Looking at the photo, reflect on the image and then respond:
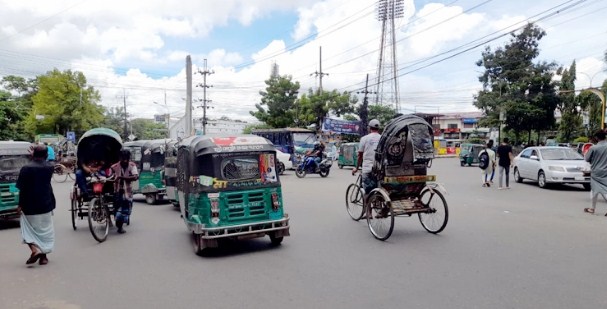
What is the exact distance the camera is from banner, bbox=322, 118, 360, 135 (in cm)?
4231

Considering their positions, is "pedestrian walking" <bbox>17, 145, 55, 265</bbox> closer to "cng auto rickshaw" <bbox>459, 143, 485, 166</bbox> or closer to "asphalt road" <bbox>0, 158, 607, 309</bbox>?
"asphalt road" <bbox>0, 158, 607, 309</bbox>

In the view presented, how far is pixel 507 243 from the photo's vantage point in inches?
284

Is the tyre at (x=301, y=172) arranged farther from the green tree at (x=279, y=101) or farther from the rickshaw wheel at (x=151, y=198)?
the green tree at (x=279, y=101)

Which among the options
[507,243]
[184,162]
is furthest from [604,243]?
[184,162]

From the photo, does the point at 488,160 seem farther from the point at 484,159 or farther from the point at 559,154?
the point at 559,154

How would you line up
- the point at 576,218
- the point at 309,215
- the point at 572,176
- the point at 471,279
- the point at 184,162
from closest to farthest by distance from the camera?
the point at 471,279, the point at 184,162, the point at 576,218, the point at 309,215, the point at 572,176

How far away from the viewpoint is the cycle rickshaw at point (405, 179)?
7.85 meters

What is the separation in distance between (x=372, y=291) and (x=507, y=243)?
332 centimetres

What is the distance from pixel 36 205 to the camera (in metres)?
6.53

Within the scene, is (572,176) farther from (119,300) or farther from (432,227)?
(119,300)

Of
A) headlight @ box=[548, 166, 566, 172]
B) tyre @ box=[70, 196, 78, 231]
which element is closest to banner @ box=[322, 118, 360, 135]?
headlight @ box=[548, 166, 566, 172]

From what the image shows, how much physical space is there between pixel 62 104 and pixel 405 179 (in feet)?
167

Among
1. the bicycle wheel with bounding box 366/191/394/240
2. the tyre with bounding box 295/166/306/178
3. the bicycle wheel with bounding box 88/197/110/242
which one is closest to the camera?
the bicycle wheel with bounding box 366/191/394/240

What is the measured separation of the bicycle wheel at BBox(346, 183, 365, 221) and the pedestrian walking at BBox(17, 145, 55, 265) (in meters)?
5.58
